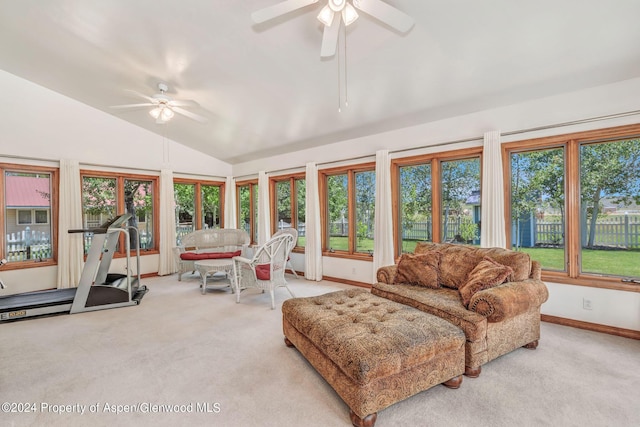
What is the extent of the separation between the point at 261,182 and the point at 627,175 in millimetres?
5754

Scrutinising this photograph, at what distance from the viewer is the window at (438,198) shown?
4098 mm

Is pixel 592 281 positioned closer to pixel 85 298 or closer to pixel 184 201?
pixel 85 298

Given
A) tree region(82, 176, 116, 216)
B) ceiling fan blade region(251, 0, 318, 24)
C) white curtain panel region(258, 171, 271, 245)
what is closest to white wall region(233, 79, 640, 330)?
ceiling fan blade region(251, 0, 318, 24)

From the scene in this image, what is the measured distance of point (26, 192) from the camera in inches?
194

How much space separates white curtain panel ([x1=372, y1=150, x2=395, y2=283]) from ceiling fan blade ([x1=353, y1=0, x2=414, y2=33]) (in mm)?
2607

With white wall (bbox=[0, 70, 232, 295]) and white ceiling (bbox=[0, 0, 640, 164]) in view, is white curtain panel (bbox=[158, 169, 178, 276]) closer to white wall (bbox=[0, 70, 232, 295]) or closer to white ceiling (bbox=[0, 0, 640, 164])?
white wall (bbox=[0, 70, 232, 295])

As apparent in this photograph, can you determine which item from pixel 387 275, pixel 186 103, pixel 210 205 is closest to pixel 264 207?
pixel 210 205

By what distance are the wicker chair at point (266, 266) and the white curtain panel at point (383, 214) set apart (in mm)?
1437

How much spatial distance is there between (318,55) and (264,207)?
399 centimetres

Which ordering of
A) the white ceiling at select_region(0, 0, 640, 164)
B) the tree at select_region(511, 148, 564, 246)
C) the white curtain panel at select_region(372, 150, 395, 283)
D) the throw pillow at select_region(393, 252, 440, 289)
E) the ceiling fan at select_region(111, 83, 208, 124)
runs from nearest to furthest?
the white ceiling at select_region(0, 0, 640, 164) → the throw pillow at select_region(393, 252, 440, 289) → the tree at select_region(511, 148, 564, 246) → the ceiling fan at select_region(111, 83, 208, 124) → the white curtain panel at select_region(372, 150, 395, 283)

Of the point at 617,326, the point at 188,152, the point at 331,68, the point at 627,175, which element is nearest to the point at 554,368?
the point at 617,326

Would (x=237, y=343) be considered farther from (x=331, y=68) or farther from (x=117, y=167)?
(x=117, y=167)

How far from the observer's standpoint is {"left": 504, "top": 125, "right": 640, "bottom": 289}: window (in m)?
3.14

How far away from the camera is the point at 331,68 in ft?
10.8
